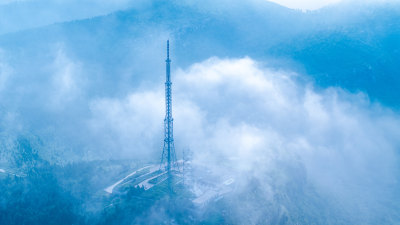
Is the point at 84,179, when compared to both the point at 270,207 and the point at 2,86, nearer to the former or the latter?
the point at 270,207

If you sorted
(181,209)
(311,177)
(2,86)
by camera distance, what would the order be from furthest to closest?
(2,86) → (311,177) → (181,209)

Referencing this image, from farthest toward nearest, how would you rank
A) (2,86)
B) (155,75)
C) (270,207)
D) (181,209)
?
(155,75) → (2,86) → (270,207) → (181,209)

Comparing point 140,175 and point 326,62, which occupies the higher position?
point 326,62

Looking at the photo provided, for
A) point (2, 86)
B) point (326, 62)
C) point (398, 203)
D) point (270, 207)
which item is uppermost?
point (326, 62)

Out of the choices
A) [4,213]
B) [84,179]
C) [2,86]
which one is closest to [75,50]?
[2,86]

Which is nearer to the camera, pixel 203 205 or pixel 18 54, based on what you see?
pixel 203 205

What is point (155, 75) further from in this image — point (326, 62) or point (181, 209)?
point (181, 209)

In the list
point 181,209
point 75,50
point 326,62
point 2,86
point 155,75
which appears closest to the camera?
point 181,209

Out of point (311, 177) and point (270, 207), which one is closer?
point (270, 207)

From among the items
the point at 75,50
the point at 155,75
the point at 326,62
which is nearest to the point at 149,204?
the point at 155,75
